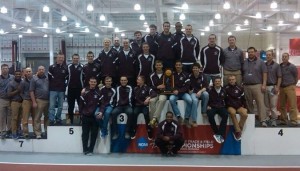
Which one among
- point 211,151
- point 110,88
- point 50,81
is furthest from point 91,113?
point 211,151

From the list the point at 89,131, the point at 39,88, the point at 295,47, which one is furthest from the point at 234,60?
the point at 295,47

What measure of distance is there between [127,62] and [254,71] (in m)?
2.82

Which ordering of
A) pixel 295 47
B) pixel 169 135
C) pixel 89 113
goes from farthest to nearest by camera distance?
pixel 295 47 → pixel 89 113 → pixel 169 135

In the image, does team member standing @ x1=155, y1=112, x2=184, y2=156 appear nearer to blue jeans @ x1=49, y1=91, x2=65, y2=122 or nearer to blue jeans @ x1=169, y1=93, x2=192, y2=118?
blue jeans @ x1=169, y1=93, x2=192, y2=118

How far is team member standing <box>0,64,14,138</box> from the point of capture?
8.30m

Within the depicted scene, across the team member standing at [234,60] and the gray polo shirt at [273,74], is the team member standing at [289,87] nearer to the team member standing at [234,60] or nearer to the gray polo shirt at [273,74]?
the gray polo shirt at [273,74]

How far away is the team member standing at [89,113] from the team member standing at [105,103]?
11cm

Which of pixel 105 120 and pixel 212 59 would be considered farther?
pixel 212 59

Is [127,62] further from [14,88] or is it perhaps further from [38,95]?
[14,88]

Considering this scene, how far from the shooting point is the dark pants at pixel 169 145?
7545mm

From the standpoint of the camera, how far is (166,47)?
8156 mm

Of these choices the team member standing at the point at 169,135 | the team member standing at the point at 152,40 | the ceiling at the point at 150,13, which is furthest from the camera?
the ceiling at the point at 150,13

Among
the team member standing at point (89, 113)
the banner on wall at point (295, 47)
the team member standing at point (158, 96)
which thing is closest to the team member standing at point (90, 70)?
the team member standing at point (89, 113)

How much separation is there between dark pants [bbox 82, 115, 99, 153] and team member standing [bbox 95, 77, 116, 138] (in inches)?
5.4
